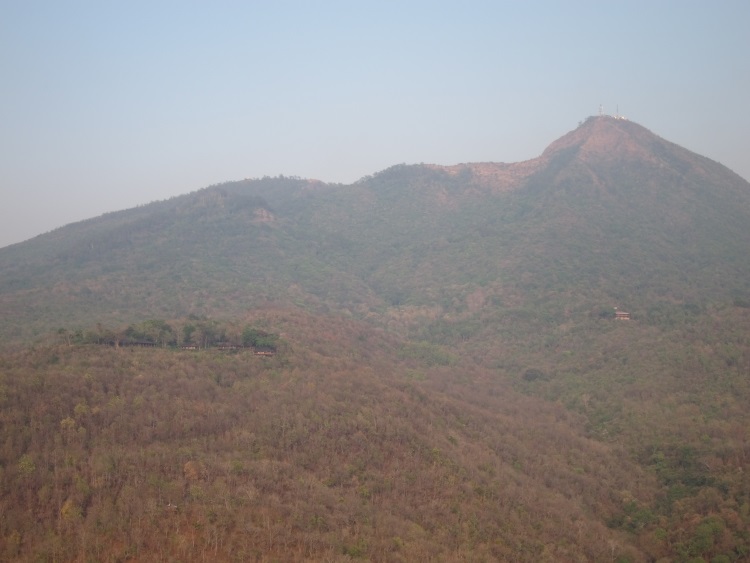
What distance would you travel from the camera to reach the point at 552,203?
127 metres

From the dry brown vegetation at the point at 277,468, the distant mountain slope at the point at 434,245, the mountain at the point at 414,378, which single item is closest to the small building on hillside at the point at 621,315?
the mountain at the point at 414,378

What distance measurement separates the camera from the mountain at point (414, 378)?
3344 cm

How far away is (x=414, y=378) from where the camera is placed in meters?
65.8

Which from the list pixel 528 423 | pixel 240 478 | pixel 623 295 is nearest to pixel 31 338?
pixel 240 478

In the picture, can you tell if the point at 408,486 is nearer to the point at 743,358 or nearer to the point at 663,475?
the point at 663,475

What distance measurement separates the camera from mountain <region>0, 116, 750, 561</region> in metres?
33.4

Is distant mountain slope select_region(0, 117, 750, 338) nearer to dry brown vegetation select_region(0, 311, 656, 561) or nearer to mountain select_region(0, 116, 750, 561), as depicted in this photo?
mountain select_region(0, 116, 750, 561)

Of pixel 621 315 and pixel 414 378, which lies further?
pixel 621 315

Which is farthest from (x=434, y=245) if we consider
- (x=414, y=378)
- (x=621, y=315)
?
(x=414, y=378)

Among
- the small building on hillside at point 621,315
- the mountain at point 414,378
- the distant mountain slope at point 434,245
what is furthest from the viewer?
the distant mountain slope at point 434,245

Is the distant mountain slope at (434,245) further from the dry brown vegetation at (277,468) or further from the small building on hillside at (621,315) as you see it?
the dry brown vegetation at (277,468)

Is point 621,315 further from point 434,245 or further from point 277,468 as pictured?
point 277,468

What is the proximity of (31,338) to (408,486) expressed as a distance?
144 feet

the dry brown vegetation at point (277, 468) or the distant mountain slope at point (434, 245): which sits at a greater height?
the distant mountain slope at point (434, 245)
